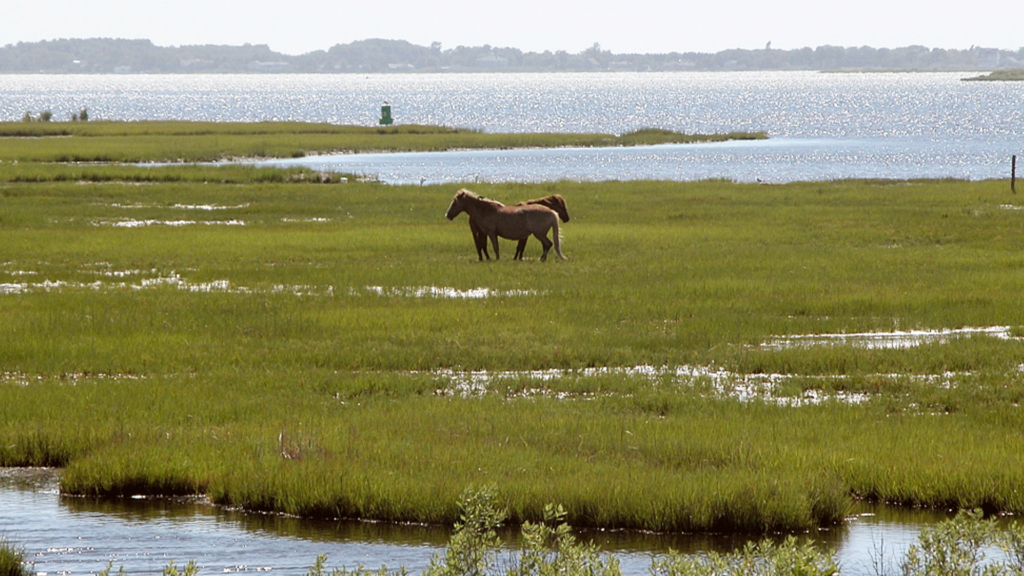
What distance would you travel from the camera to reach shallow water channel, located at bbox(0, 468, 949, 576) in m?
9.30

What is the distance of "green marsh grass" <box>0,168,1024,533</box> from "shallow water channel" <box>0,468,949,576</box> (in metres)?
0.22

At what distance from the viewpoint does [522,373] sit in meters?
15.6

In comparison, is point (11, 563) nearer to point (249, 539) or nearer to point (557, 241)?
point (249, 539)

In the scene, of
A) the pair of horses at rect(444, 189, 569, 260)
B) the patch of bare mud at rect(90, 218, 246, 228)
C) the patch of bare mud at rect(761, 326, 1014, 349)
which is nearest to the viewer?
the patch of bare mud at rect(761, 326, 1014, 349)

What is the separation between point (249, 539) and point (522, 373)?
618cm

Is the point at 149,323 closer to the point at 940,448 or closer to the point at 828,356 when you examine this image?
the point at 828,356

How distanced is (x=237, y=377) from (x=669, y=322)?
23.0 feet

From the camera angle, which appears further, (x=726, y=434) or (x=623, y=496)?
(x=726, y=434)

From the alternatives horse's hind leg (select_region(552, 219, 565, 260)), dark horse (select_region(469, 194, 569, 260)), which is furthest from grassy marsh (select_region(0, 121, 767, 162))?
horse's hind leg (select_region(552, 219, 565, 260))

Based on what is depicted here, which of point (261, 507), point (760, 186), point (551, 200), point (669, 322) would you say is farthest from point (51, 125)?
point (261, 507)

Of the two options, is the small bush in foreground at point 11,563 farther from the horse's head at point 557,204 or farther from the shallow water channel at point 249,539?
the horse's head at point 557,204

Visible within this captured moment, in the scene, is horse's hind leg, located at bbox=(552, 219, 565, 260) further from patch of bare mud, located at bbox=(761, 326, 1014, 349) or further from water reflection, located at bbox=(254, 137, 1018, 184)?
water reflection, located at bbox=(254, 137, 1018, 184)

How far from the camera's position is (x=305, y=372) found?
1543 cm

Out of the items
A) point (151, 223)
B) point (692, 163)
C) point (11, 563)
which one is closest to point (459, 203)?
point (151, 223)
